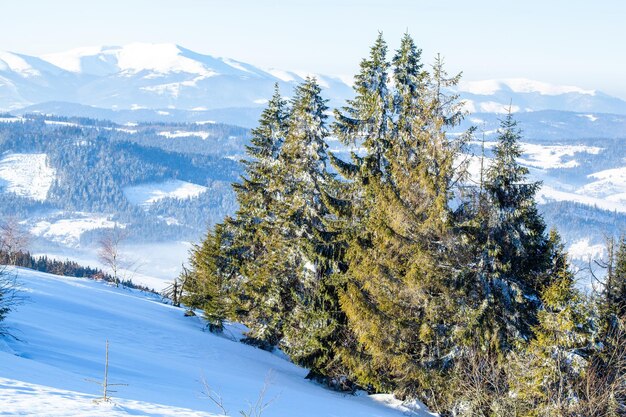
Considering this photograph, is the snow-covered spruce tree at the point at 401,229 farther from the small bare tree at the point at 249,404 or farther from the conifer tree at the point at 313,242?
the small bare tree at the point at 249,404

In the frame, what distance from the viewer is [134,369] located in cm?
1786

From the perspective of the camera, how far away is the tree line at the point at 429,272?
55.1 feet

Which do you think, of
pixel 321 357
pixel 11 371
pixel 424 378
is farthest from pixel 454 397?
pixel 11 371

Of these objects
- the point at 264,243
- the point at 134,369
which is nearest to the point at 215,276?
the point at 264,243

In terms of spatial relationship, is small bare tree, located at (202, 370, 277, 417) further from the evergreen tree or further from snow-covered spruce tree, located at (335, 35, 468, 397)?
the evergreen tree

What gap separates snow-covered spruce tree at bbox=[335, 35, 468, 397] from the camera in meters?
19.9

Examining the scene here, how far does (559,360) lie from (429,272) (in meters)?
5.14

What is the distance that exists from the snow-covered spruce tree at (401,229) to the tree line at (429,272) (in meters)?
0.05

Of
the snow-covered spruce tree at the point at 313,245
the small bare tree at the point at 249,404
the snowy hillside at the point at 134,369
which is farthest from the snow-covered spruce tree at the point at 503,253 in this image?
the small bare tree at the point at 249,404

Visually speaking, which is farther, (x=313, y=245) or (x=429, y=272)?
(x=313, y=245)

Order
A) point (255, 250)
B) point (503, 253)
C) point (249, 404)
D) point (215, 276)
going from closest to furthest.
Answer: point (249, 404) < point (503, 253) < point (255, 250) < point (215, 276)

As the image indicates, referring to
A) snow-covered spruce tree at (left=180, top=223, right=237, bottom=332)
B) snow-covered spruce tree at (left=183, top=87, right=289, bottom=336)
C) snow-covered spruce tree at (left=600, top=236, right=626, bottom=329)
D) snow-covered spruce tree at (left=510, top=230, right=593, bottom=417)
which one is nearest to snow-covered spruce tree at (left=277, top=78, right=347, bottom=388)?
snow-covered spruce tree at (left=183, top=87, right=289, bottom=336)

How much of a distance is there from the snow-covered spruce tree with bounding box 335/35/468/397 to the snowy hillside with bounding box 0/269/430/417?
189 cm

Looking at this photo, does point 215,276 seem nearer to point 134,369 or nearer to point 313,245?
point 313,245
